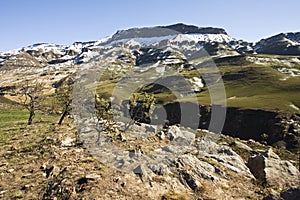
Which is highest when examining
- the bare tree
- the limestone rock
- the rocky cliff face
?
the bare tree

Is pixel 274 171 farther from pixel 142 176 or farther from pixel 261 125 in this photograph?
pixel 261 125

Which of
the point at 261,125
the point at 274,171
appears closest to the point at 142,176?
the point at 274,171

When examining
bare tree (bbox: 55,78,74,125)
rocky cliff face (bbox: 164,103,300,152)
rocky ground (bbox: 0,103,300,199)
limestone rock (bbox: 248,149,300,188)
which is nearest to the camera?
rocky ground (bbox: 0,103,300,199)

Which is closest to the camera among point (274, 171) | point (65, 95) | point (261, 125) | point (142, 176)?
point (142, 176)

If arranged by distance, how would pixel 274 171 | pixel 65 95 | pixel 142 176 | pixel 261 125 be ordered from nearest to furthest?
pixel 142 176 → pixel 274 171 → pixel 65 95 → pixel 261 125

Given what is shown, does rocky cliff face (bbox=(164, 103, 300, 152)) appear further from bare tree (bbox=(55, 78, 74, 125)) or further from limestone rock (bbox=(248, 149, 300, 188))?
limestone rock (bbox=(248, 149, 300, 188))

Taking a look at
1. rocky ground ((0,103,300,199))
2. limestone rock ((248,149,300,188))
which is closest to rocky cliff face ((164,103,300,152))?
limestone rock ((248,149,300,188))

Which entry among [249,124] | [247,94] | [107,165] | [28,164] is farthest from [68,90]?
[247,94]

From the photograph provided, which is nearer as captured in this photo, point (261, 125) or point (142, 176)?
point (142, 176)

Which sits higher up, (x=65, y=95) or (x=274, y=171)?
(x=65, y=95)

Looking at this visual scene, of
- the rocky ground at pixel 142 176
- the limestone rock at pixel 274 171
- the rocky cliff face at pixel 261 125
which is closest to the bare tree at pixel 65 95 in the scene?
the rocky ground at pixel 142 176

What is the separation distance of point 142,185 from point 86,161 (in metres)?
7.14

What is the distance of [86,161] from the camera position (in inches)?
1014

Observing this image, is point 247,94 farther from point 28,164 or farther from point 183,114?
point 28,164
